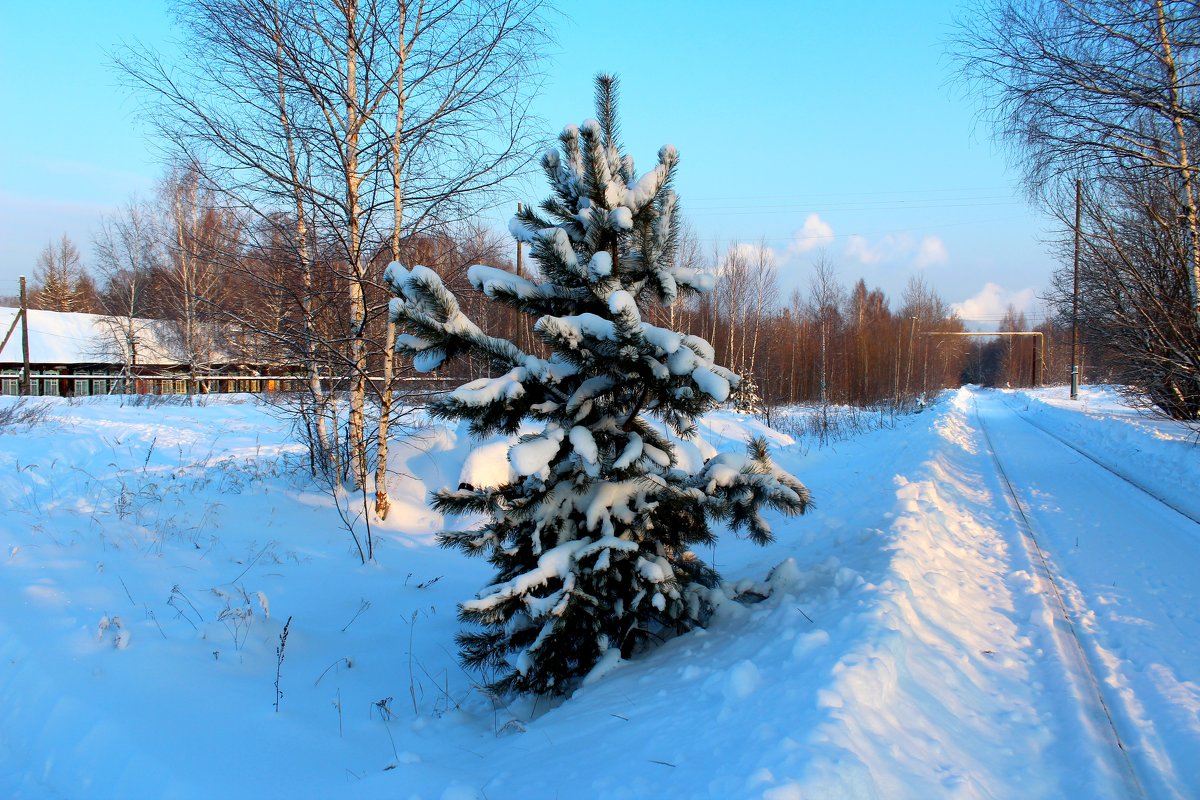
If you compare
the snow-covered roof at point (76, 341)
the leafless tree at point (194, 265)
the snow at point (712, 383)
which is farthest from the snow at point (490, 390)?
the snow-covered roof at point (76, 341)

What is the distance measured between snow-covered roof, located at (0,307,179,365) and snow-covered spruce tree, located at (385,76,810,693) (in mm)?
34445

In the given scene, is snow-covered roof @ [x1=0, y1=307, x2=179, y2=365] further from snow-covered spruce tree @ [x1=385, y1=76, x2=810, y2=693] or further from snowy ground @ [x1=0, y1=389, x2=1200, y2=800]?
snow-covered spruce tree @ [x1=385, y1=76, x2=810, y2=693]

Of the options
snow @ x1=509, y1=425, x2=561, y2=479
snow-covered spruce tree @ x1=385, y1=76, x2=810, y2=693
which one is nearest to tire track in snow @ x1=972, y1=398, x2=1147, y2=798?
snow-covered spruce tree @ x1=385, y1=76, x2=810, y2=693

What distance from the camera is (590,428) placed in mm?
3615

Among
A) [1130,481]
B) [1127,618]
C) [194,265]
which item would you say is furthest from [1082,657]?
[194,265]

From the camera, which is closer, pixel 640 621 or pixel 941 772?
pixel 941 772

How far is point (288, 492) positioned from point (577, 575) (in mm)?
6121

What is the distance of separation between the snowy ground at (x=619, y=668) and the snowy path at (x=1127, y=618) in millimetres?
18

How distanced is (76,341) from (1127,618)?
4438cm

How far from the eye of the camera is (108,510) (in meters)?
6.52

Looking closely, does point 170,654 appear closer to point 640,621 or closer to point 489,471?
point 640,621

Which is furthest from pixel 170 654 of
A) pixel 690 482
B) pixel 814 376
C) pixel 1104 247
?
pixel 814 376

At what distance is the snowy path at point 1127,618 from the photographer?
2727 millimetres

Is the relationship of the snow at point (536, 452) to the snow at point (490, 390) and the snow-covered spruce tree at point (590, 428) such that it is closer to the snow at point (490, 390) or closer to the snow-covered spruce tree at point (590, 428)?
the snow-covered spruce tree at point (590, 428)
